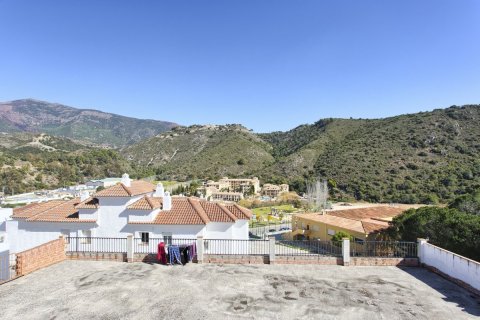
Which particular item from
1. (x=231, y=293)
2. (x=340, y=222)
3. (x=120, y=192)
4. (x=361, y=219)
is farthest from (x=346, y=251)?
(x=361, y=219)

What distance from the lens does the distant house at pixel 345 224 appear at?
29.9m

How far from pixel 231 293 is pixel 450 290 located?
823 centimetres

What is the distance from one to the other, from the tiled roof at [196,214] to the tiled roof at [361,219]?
1191cm

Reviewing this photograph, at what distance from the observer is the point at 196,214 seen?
21703 mm

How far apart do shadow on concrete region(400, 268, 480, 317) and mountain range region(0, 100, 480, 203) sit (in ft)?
192

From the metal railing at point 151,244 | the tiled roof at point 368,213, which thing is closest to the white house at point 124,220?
the metal railing at point 151,244

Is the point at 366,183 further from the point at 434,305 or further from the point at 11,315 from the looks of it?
the point at 11,315

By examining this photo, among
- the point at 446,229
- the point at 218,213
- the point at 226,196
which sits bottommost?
the point at 226,196

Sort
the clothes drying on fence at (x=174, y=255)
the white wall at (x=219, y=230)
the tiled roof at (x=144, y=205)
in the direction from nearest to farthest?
the clothes drying on fence at (x=174, y=255) → the tiled roof at (x=144, y=205) → the white wall at (x=219, y=230)

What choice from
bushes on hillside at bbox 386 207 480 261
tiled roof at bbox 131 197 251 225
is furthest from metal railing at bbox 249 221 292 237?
bushes on hillside at bbox 386 207 480 261

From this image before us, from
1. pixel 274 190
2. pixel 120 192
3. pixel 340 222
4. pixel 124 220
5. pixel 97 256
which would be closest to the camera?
pixel 97 256

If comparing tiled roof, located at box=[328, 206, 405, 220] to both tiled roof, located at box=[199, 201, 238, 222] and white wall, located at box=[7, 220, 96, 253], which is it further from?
white wall, located at box=[7, 220, 96, 253]

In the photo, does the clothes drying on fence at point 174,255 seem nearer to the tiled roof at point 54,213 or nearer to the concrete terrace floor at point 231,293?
the concrete terrace floor at point 231,293

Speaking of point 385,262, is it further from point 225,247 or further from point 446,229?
point 225,247
